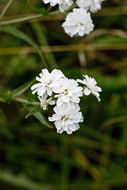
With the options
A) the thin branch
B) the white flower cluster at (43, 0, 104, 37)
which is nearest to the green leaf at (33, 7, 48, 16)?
the white flower cluster at (43, 0, 104, 37)

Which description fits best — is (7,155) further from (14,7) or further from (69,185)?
(14,7)

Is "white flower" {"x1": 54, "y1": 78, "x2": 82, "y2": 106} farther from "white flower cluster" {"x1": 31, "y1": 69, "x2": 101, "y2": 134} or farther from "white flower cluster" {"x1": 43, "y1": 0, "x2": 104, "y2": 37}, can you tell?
"white flower cluster" {"x1": 43, "y1": 0, "x2": 104, "y2": 37}

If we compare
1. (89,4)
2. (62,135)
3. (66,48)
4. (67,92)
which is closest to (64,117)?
(67,92)

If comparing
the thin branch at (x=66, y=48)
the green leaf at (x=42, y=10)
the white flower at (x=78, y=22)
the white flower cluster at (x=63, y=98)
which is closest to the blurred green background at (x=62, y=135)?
the thin branch at (x=66, y=48)

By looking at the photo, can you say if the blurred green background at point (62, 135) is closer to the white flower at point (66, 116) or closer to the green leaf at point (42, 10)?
the green leaf at point (42, 10)

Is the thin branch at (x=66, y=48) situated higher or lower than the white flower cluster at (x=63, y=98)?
higher

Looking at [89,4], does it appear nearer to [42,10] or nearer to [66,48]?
[42,10]
